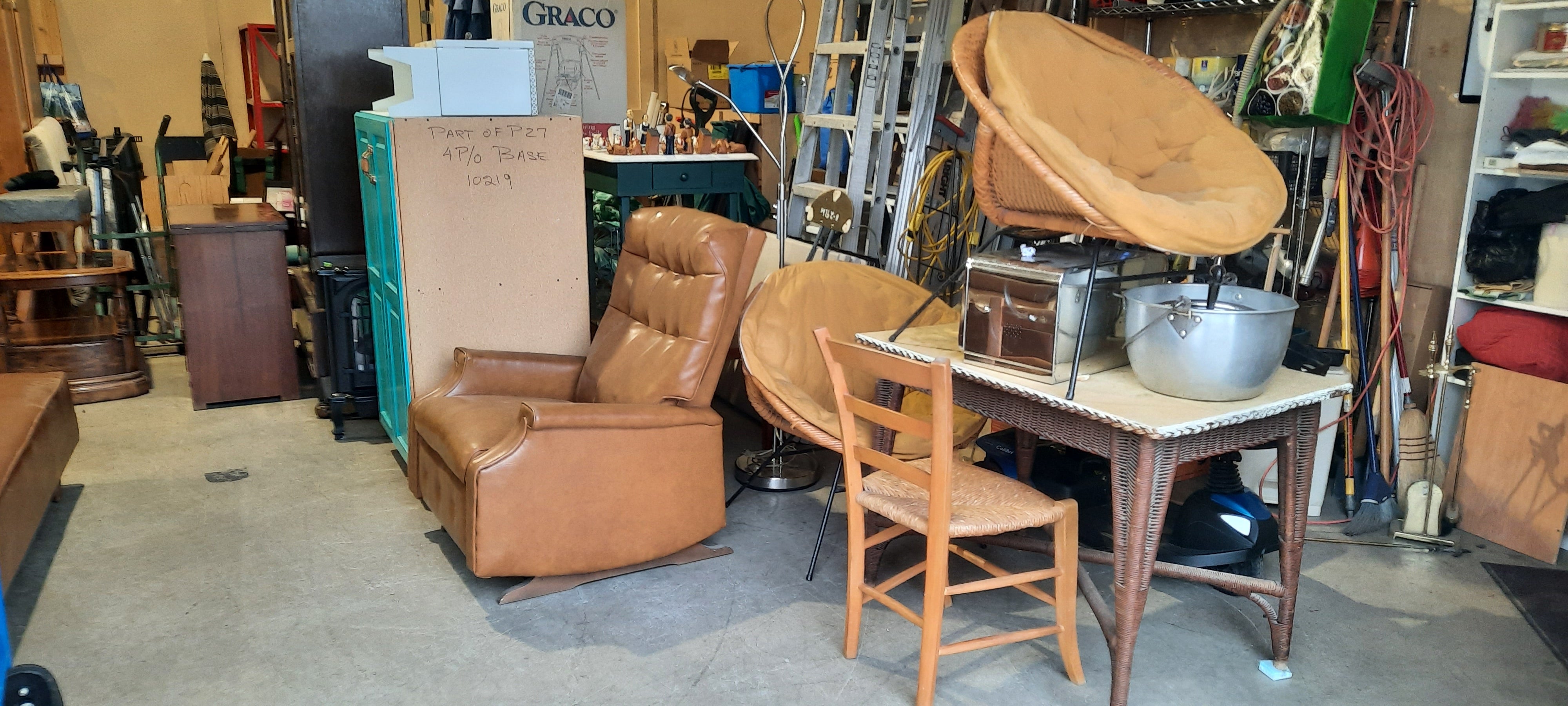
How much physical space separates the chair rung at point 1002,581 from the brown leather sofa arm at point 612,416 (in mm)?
963

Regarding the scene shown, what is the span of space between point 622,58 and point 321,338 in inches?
106

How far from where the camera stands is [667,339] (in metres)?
3.32

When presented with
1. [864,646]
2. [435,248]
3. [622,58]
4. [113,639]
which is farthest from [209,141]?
[864,646]

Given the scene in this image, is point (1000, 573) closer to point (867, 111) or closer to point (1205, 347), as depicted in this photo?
point (1205, 347)

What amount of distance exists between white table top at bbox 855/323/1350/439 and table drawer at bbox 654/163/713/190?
7.80 ft

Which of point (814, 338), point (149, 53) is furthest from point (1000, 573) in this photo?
point (149, 53)

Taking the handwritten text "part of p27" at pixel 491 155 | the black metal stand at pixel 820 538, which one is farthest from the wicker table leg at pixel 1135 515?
the handwritten text "part of p27" at pixel 491 155

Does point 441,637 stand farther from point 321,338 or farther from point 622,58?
point 622,58

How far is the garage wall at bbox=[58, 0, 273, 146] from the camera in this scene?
873 centimetres

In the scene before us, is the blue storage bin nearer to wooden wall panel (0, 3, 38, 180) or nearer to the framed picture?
the framed picture

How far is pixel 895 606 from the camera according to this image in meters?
2.51

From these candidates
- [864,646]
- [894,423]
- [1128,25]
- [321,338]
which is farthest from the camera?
[321,338]

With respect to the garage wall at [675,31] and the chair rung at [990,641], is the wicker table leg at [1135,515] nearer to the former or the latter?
the chair rung at [990,641]

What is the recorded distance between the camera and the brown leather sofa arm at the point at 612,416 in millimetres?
2861
